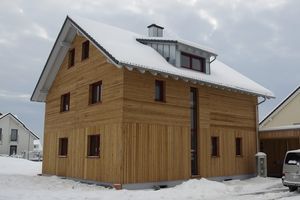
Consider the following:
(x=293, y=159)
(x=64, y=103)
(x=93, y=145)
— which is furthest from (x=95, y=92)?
(x=293, y=159)

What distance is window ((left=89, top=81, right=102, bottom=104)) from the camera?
1905 centimetres

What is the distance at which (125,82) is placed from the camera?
662 inches

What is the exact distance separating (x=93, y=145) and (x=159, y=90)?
4206mm

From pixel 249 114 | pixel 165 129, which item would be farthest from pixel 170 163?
pixel 249 114

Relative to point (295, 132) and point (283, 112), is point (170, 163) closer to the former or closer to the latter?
point (295, 132)

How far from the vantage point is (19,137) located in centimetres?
5834

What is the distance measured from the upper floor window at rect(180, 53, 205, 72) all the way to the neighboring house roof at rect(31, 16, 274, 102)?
0.59 m

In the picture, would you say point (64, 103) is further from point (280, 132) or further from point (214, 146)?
point (280, 132)

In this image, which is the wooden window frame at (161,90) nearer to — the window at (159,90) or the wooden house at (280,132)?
the window at (159,90)

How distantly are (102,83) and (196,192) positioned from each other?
6.77 metres

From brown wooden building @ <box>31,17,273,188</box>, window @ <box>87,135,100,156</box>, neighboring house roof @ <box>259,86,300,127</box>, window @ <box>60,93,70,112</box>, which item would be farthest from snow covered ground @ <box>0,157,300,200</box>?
neighboring house roof @ <box>259,86,300,127</box>

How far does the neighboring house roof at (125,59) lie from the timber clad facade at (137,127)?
2.04 ft

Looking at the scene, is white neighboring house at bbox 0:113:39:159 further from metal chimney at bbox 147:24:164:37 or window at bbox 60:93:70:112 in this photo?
metal chimney at bbox 147:24:164:37

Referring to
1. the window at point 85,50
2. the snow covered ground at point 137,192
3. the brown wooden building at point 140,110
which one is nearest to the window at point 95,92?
the brown wooden building at point 140,110
